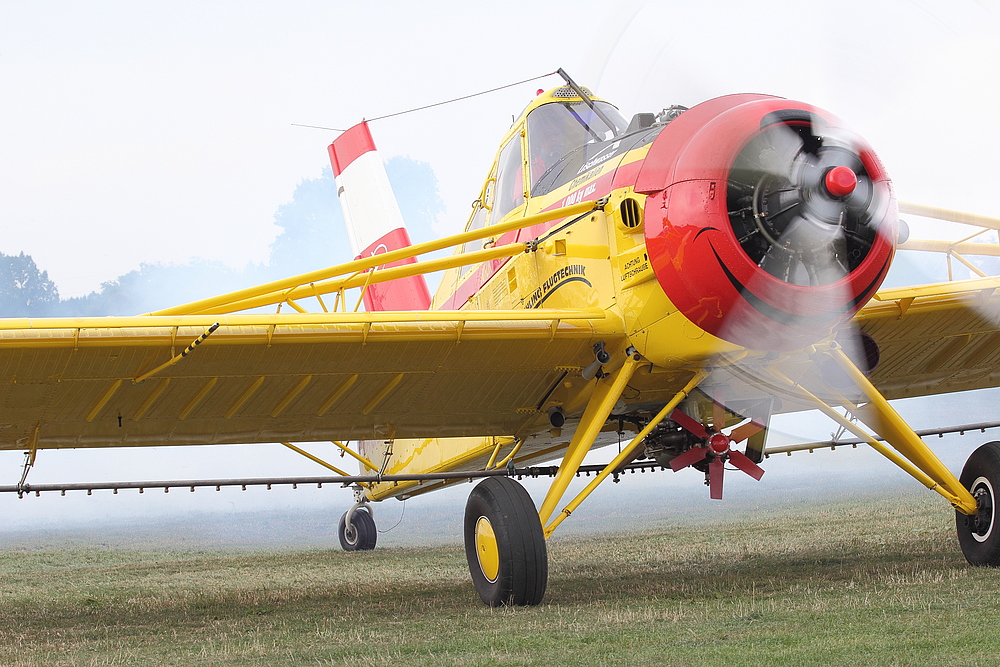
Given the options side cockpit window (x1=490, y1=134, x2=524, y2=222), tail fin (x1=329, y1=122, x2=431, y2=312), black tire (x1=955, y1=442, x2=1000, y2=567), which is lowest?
black tire (x1=955, y1=442, x2=1000, y2=567)

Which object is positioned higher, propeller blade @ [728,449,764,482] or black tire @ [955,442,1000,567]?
propeller blade @ [728,449,764,482]

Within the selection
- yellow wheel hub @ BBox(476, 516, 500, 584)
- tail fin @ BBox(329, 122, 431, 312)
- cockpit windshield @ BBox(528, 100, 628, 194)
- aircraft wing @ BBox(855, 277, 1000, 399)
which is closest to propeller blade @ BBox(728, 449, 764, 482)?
aircraft wing @ BBox(855, 277, 1000, 399)

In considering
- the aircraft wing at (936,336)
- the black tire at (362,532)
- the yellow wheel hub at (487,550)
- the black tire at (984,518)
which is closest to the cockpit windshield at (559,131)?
the aircraft wing at (936,336)

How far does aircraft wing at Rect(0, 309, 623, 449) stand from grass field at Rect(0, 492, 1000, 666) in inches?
53.6

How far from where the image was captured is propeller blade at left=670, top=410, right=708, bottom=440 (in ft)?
22.2

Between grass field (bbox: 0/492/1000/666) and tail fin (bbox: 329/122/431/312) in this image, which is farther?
tail fin (bbox: 329/122/431/312)

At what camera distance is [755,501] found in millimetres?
24891

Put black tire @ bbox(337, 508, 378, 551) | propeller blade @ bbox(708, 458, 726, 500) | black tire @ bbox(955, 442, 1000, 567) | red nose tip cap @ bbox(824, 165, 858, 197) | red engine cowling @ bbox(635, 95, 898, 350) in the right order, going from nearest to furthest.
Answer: red nose tip cap @ bbox(824, 165, 858, 197) → red engine cowling @ bbox(635, 95, 898, 350) → black tire @ bbox(955, 442, 1000, 567) → propeller blade @ bbox(708, 458, 726, 500) → black tire @ bbox(337, 508, 378, 551)

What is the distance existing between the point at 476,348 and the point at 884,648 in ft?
10.8

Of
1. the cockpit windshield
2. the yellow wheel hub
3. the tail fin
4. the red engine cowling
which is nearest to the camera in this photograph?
the red engine cowling

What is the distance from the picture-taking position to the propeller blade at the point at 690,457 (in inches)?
266

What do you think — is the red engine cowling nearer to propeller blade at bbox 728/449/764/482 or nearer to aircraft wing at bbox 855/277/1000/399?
aircraft wing at bbox 855/277/1000/399

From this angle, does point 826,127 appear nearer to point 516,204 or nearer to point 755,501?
point 516,204

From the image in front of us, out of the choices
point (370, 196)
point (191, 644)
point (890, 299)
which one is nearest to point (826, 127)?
point (890, 299)
